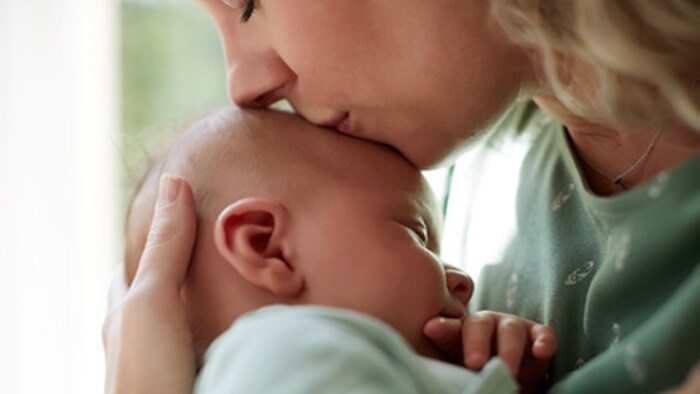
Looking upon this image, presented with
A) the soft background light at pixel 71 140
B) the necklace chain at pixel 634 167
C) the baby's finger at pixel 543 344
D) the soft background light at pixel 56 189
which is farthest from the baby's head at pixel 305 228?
the soft background light at pixel 56 189

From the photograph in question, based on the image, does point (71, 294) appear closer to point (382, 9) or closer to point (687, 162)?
point (382, 9)

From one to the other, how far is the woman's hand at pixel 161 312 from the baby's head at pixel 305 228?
22mm

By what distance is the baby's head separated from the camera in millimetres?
1105

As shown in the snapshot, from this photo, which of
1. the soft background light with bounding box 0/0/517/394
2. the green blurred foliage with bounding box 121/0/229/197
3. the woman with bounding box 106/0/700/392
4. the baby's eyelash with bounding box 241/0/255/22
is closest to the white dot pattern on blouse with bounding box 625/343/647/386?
the woman with bounding box 106/0/700/392

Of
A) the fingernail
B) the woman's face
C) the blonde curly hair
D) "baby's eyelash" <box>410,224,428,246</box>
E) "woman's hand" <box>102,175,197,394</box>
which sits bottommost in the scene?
"woman's hand" <box>102,175,197,394</box>

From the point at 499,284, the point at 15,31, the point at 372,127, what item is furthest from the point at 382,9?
the point at 15,31

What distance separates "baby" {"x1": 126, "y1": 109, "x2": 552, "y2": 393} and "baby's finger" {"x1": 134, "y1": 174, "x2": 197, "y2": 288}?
0.02 m

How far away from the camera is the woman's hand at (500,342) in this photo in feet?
3.51

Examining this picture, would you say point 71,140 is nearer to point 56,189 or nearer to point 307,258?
point 56,189

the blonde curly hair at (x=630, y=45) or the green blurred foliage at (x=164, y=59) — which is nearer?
the blonde curly hair at (x=630, y=45)

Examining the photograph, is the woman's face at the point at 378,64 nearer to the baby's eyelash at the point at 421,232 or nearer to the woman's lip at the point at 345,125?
the woman's lip at the point at 345,125

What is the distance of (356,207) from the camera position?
1142 mm

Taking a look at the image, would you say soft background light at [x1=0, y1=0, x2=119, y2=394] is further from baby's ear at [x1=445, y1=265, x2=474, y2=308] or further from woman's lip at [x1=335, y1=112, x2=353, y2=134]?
baby's ear at [x1=445, y1=265, x2=474, y2=308]

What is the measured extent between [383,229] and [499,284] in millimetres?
256
